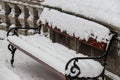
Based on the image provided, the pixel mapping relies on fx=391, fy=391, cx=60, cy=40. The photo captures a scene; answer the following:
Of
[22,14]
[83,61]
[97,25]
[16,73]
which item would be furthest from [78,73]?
[22,14]

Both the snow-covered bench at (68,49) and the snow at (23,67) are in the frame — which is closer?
the snow-covered bench at (68,49)

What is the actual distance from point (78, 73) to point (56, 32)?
2205 mm

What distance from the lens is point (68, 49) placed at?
6.98 metres

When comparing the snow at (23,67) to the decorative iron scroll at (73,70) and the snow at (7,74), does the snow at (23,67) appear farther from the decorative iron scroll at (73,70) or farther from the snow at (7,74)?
the decorative iron scroll at (73,70)

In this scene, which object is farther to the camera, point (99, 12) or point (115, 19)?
point (99, 12)

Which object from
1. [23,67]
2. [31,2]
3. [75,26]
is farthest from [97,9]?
[31,2]

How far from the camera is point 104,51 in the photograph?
5633 millimetres

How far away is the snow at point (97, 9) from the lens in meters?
5.50

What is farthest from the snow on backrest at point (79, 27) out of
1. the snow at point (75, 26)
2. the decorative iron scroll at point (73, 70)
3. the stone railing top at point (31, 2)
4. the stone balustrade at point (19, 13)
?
the stone balustrade at point (19, 13)

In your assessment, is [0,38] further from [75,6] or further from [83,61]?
[83,61]

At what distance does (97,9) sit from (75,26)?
609 mm

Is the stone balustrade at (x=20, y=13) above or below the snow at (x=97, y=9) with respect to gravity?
below

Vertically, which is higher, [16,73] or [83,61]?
[83,61]

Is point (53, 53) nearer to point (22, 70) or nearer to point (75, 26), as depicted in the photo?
point (75, 26)
